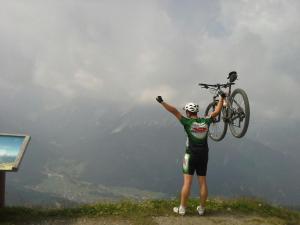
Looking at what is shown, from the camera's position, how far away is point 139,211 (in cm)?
1418

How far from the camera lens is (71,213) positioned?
14.0 metres

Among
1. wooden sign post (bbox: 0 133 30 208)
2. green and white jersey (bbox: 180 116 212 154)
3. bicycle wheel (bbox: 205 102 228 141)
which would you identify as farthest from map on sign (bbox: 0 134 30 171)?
bicycle wheel (bbox: 205 102 228 141)

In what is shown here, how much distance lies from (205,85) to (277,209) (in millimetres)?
6502

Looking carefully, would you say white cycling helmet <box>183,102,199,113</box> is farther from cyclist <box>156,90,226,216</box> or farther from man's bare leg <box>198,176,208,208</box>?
man's bare leg <box>198,176,208,208</box>

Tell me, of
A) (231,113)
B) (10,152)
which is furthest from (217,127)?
(10,152)

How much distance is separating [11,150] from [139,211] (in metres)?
4.88

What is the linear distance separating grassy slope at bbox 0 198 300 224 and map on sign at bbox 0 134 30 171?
2.22m

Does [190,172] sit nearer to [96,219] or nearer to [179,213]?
[179,213]

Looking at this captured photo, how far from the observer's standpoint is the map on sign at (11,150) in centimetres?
1156

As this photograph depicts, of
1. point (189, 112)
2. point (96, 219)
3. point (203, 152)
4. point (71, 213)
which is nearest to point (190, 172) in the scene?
point (203, 152)

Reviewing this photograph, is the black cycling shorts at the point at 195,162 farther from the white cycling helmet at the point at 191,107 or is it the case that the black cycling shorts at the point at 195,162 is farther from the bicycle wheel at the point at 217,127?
the bicycle wheel at the point at 217,127

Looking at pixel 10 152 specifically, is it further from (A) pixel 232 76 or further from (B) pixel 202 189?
(A) pixel 232 76

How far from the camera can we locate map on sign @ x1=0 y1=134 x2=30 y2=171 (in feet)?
37.9

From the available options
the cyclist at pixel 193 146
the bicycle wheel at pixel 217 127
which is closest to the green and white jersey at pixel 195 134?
the cyclist at pixel 193 146
